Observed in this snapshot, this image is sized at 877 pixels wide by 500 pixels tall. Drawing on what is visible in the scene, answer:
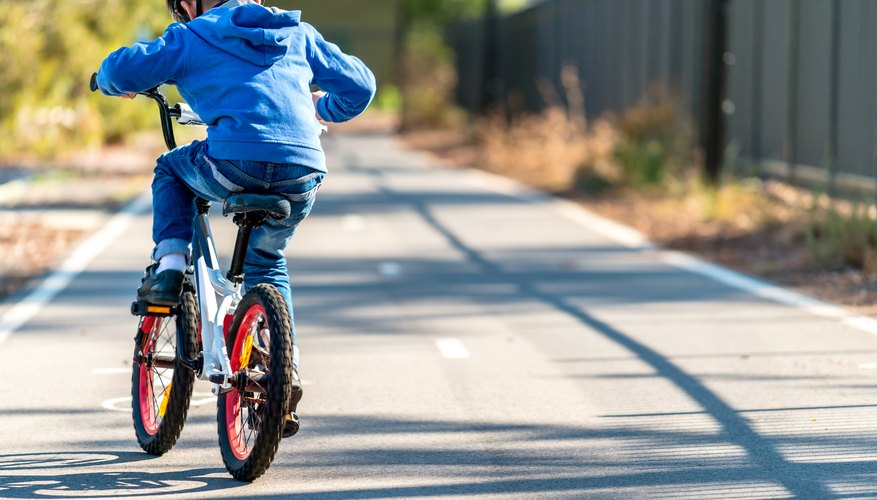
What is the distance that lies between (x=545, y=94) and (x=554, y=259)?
21766mm

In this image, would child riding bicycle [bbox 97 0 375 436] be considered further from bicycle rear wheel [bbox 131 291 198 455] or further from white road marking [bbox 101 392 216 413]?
white road marking [bbox 101 392 216 413]

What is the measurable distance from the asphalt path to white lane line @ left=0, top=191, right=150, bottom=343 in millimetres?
138

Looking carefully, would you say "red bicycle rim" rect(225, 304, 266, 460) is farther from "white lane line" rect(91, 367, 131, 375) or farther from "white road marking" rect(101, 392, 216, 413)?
"white lane line" rect(91, 367, 131, 375)

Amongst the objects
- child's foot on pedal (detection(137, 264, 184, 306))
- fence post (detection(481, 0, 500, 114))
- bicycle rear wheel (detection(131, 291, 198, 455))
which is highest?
child's foot on pedal (detection(137, 264, 184, 306))

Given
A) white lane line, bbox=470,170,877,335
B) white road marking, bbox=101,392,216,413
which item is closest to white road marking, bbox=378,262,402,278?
white lane line, bbox=470,170,877,335

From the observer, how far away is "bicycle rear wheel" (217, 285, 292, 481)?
5418 millimetres

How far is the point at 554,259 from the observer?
45.6 feet

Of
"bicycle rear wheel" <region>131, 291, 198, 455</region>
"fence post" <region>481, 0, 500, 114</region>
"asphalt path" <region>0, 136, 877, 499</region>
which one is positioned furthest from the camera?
"fence post" <region>481, 0, 500, 114</region>

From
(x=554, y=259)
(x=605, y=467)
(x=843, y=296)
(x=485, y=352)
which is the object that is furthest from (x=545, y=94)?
(x=605, y=467)

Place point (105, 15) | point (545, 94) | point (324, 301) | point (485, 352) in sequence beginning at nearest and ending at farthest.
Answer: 1. point (485, 352)
2. point (324, 301)
3. point (105, 15)
4. point (545, 94)

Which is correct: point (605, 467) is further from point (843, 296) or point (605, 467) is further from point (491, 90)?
point (491, 90)

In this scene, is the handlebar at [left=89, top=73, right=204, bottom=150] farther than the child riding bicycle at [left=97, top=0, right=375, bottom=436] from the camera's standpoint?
Yes

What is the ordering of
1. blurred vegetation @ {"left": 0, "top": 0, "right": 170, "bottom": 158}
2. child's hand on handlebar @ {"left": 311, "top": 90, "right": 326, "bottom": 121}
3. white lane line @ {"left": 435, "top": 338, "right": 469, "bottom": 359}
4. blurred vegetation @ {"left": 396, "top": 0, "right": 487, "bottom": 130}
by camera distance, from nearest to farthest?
child's hand on handlebar @ {"left": 311, "top": 90, "right": 326, "bottom": 121}, white lane line @ {"left": 435, "top": 338, "right": 469, "bottom": 359}, blurred vegetation @ {"left": 0, "top": 0, "right": 170, "bottom": 158}, blurred vegetation @ {"left": 396, "top": 0, "right": 487, "bottom": 130}

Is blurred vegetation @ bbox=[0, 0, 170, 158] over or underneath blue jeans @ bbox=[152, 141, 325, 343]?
underneath
